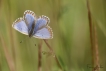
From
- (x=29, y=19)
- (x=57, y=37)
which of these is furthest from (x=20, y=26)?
(x=57, y=37)

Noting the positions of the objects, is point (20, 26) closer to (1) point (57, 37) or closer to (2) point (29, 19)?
(2) point (29, 19)

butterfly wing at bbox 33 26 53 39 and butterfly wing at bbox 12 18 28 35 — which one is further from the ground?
Result: butterfly wing at bbox 12 18 28 35

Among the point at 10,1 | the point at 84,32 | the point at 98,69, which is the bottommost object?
the point at 98,69

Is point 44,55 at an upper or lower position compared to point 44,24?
lower

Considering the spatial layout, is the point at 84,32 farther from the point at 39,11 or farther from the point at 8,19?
the point at 8,19

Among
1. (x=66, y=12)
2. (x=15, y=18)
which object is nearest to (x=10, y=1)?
(x=15, y=18)
